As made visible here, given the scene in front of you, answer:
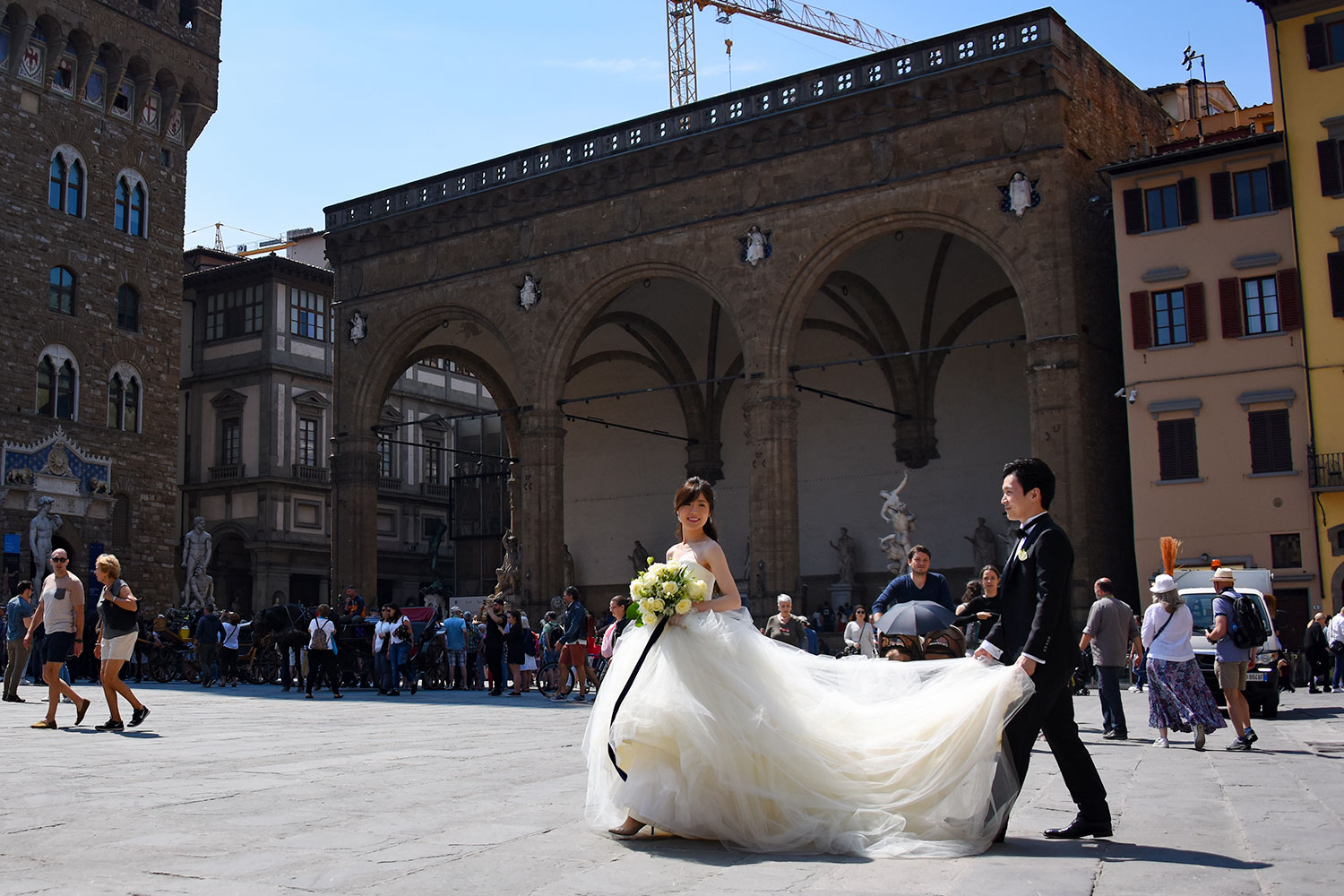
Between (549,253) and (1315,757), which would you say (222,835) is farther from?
(549,253)

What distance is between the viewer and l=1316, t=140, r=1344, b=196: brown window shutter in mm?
23125

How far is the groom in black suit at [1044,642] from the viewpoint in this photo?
546 cm

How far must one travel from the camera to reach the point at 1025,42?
24.3 m

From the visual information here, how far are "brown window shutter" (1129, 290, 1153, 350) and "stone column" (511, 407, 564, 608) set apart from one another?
41.2 feet

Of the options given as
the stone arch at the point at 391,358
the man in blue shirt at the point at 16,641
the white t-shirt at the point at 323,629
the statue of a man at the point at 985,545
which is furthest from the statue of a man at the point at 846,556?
the man in blue shirt at the point at 16,641

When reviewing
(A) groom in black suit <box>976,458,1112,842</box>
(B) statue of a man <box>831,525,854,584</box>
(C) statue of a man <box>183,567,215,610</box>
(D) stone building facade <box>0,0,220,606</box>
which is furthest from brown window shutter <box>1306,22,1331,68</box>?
(D) stone building facade <box>0,0,220,606</box>

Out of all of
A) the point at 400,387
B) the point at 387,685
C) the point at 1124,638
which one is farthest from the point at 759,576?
the point at 400,387

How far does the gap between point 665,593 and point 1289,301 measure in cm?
2065

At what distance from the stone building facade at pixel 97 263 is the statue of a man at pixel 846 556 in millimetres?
18331

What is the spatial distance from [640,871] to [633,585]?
137 cm

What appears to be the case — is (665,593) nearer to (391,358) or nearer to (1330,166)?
(1330,166)

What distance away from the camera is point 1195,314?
2373 centimetres

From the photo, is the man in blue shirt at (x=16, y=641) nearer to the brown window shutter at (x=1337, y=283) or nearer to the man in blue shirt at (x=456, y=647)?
the man in blue shirt at (x=456, y=647)

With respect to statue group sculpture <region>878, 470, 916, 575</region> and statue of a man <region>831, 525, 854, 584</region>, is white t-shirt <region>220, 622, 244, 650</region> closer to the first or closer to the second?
statue group sculpture <region>878, 470, 916, 575</region>
